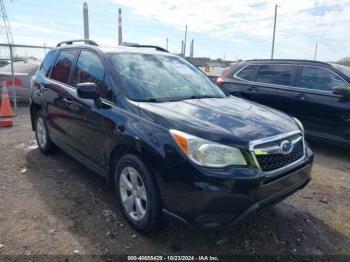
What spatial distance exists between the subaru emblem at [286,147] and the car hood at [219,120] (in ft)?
0.35

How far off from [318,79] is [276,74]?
89 centimetres

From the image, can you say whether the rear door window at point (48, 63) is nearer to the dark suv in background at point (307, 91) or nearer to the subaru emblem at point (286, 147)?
the subaru emblem at point (286, 147)

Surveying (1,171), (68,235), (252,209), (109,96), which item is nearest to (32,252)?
(68,235)

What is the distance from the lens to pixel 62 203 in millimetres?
3744

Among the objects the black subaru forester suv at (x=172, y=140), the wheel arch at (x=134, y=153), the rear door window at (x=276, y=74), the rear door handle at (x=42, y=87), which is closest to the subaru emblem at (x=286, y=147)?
the black subaru forester suv at (x=172, y=140)

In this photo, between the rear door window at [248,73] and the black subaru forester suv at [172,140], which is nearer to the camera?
the black subaru forester suv at [172,140]

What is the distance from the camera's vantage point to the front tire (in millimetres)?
2838

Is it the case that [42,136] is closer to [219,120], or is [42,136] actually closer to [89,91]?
[89,91]

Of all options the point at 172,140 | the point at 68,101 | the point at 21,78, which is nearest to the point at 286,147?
the point at 172,140

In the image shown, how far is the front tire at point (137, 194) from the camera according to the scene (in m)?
2.84

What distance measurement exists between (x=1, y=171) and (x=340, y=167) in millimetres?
5317

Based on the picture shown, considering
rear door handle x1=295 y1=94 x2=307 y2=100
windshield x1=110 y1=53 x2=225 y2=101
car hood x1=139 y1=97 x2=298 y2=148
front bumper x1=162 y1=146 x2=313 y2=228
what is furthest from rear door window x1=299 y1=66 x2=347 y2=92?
front bumper x1=162 y1=146 x2=313 y2=228

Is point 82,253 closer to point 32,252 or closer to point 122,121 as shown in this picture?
point 32,252

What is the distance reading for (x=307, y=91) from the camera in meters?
6.16
